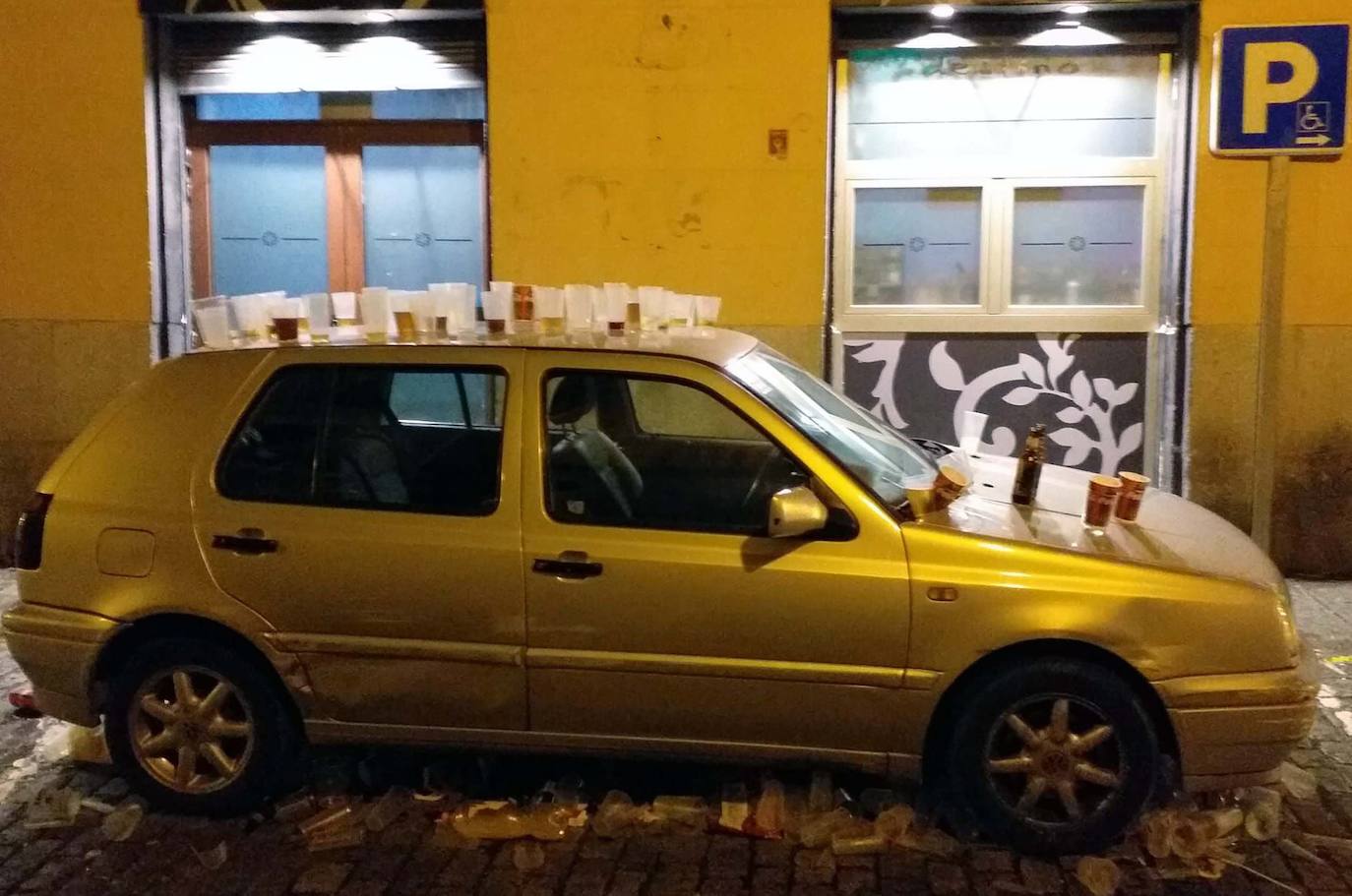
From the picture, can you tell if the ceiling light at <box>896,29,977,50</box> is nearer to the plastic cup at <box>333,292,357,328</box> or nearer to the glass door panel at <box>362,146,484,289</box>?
the glass door panel at <box>362,146,484,289</box>

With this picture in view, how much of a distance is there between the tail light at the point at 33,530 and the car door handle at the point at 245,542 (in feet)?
2.20

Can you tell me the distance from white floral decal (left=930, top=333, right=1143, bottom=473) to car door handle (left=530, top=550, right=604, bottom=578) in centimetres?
438

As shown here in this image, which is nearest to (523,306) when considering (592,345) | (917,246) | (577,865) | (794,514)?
(592,345)

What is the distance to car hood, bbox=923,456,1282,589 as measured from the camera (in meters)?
4.11

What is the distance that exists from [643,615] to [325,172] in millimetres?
5463

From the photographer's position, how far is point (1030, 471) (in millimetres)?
4582

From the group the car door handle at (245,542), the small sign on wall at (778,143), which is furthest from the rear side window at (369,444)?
the small sign on wall at (778,143)

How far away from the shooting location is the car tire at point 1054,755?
4.03 metres

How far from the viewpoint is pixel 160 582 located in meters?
4.38

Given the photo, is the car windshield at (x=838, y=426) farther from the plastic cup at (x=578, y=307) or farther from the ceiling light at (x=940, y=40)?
the ceiling light at (x=940, y=40)

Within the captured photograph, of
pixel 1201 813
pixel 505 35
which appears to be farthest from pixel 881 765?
pixel 505 35

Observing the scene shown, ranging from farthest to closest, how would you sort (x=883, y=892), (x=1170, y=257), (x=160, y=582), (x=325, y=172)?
(x=325, y=172), (x=1170, y=257), (x=160, y=582), (x=883, y=892)

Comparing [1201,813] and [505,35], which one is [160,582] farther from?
[505,35]

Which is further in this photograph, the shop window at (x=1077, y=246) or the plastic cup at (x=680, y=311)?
the shop window at (x=1077, y=246)
